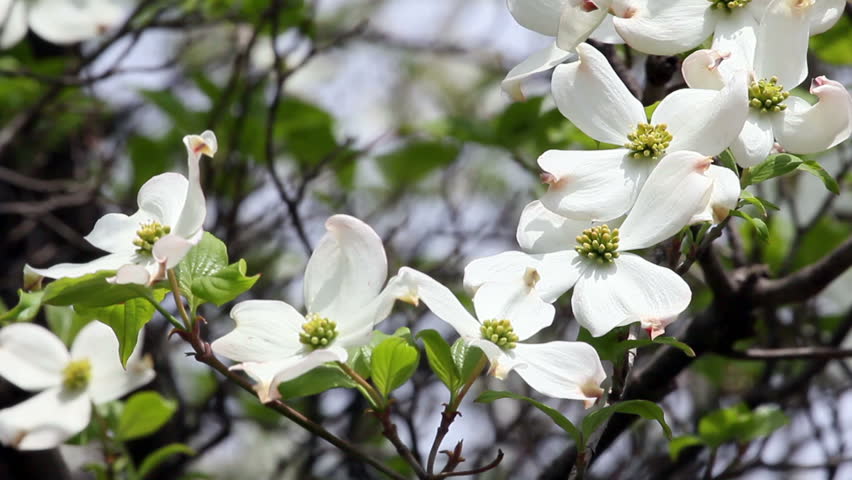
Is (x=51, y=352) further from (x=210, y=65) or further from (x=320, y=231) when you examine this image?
(x=210, y=65)

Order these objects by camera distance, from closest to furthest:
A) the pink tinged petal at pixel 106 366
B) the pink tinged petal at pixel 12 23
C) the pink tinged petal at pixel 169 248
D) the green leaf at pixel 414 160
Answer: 1. the pink tinged petal at pixel 169 248
2. the pink tinged petal at pixel 106 366
3. the pink tinged petal at pixel 12 23
4. the green leaf at pixel 414 160

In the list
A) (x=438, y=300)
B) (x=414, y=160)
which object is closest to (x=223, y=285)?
(x=438, y=300)

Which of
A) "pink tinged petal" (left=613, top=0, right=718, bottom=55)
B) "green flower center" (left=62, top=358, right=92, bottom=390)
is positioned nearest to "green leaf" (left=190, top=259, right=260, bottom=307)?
"pink tinged petal" (left=613, top=0, right=718, bottom=55)

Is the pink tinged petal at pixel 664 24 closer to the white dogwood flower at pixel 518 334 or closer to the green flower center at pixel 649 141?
the green flower center at pixel 649 141

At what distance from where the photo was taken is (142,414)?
1.13 metres

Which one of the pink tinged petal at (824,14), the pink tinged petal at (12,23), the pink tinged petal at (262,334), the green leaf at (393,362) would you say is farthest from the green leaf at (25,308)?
the pink tinged petal at (12,23)

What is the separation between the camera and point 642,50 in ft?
2.45

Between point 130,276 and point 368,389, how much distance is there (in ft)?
0.64

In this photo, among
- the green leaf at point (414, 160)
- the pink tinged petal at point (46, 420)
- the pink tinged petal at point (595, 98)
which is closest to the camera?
the pink tinged petal at point (595, 98)

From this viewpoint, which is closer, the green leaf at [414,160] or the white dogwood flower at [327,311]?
the white dogwood flower at [327,311]

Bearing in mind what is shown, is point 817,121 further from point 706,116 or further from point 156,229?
point 156,229

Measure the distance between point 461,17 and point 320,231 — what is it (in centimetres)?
173

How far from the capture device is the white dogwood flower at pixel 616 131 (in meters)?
0.68

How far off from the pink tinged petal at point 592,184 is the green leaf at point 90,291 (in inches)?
11.5
